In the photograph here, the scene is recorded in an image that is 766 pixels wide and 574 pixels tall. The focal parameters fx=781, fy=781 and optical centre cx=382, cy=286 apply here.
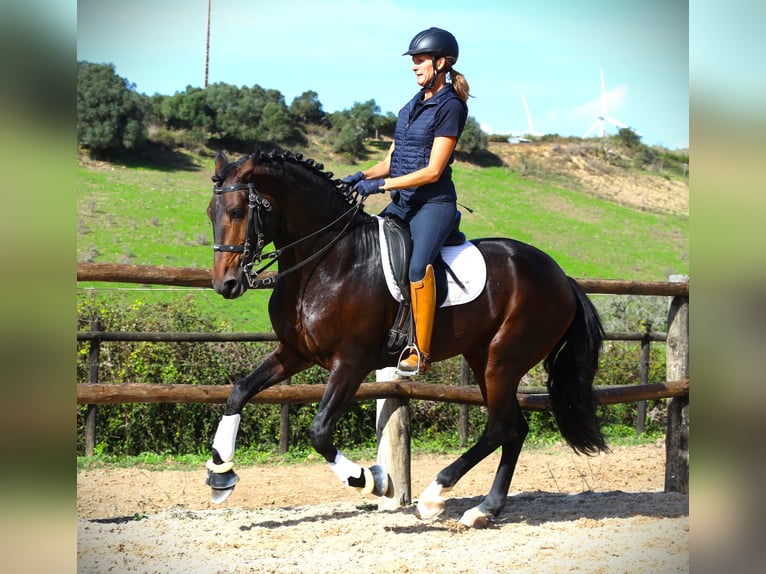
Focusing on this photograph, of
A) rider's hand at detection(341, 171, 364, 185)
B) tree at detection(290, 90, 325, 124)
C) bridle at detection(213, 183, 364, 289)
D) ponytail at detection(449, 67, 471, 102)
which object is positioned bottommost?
bridle at detection(213, 183, 364, 289)

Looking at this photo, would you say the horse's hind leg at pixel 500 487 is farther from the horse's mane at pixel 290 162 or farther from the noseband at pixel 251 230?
the noseband at pixel 251 230

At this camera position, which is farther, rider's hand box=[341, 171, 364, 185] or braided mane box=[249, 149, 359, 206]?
rider's hand box=[341, 171, 364, 185]

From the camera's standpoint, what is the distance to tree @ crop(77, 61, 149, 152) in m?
16.0

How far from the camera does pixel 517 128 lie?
104 ft

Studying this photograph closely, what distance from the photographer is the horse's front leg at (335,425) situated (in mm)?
4574

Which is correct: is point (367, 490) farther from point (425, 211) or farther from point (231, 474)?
point (425, 211)

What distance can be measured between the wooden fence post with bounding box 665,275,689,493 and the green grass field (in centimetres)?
1335

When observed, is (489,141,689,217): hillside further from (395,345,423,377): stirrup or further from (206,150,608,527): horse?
(395,345,423,377): stirrup

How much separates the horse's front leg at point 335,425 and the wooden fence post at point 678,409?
10.3 ft

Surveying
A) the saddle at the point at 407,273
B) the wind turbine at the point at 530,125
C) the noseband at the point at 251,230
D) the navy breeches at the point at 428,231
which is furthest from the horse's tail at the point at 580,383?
the wind turbine at the point at 530,125

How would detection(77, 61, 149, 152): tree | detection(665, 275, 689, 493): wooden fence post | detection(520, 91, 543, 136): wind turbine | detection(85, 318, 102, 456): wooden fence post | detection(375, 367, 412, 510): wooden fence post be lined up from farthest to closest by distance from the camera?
detection(520, 91, 543, 136): wind turbine
detection(77, 61, 149, 152): tree
detection(85, 318, 102, 456): wooden fence post
detection(665, 275, 689, 493): wooden fence post
detection(375, 367, 412, 510): wooden fence post

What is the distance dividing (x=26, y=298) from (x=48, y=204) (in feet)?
1.07

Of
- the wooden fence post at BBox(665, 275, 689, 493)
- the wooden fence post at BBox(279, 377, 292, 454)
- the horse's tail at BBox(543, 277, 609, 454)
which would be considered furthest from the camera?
the wooden fence post at BBox(279, 377, 292, 454)

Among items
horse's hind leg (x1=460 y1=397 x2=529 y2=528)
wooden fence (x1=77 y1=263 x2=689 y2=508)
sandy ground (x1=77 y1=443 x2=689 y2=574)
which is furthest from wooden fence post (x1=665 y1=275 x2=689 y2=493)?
horse's hind leg (x1=460 y1=397 x2=529 y2=528)
